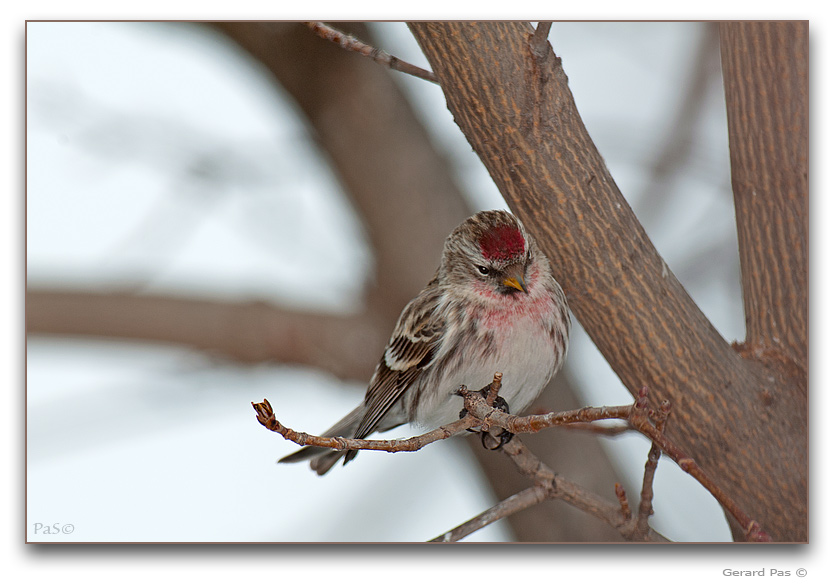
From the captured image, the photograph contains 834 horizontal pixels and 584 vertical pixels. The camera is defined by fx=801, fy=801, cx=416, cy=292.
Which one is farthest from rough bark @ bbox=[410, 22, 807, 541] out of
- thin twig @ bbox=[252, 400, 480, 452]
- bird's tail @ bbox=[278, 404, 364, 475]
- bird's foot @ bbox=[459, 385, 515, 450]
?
bird's tail @ bbox=[278, 404, 364, 475]

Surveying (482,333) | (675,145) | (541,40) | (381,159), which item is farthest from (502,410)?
(381,159)

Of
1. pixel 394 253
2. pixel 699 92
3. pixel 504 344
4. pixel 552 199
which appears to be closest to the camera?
pixel 552 199

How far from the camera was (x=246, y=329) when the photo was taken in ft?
9.87

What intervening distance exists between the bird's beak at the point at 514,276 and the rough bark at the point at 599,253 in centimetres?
11

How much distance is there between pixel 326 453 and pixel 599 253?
0.95m

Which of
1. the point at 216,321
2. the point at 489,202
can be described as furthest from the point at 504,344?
the point at 216,321

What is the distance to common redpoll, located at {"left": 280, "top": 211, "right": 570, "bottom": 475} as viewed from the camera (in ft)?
6.53

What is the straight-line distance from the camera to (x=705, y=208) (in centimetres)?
237

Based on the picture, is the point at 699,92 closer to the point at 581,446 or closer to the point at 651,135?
the point at 651,135

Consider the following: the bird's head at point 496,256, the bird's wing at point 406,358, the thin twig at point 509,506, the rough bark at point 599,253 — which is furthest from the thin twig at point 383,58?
the thin twig at point 509,506

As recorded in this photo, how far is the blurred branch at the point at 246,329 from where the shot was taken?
9.36 feet

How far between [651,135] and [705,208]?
30 centimetres

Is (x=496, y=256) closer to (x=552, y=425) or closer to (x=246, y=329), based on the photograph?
(x=552, y=425)

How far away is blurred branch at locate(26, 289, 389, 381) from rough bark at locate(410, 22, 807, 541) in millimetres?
1283
